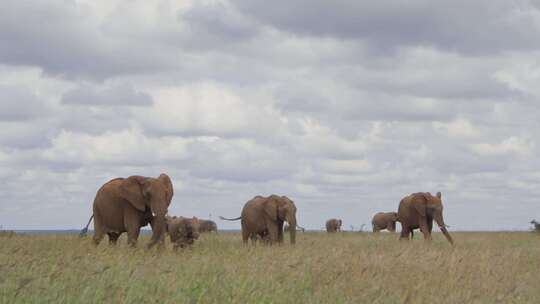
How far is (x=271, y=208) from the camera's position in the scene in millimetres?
21938

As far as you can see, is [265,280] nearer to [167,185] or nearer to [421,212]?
[167,185]

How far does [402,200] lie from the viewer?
1117 inches

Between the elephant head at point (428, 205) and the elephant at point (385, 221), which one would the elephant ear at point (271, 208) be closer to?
the elephant head at point (428, 205)

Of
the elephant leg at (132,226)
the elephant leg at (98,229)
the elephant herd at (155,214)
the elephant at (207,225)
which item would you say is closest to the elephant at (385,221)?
the elephant at (207,225)

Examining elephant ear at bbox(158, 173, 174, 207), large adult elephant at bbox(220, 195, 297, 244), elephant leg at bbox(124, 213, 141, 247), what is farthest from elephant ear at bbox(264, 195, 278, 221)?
elephant leg at bbox(124, 213, 141, 247)

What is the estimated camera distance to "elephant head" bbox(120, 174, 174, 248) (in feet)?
57.1

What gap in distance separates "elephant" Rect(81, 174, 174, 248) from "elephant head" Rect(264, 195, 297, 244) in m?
4.20

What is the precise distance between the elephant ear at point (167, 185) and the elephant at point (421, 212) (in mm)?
10144

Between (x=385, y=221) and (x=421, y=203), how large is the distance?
31.9 meters

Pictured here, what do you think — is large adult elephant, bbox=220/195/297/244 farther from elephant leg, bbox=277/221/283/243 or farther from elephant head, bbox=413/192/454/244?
elephant head, bbox=413/192/454/244

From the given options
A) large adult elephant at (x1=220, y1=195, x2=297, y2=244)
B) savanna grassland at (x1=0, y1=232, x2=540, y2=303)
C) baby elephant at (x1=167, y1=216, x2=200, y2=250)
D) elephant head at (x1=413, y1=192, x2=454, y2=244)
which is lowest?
savanna grassland at (x1=0, y1=232, x2=540, y2=303)

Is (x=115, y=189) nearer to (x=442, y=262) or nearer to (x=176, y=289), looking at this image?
(x=442, y=262)

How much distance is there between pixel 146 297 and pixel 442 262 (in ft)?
20.5

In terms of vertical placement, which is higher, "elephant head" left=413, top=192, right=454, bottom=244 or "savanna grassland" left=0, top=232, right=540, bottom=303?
"elephant head" left=413, top=192, right=454, bottom=244
